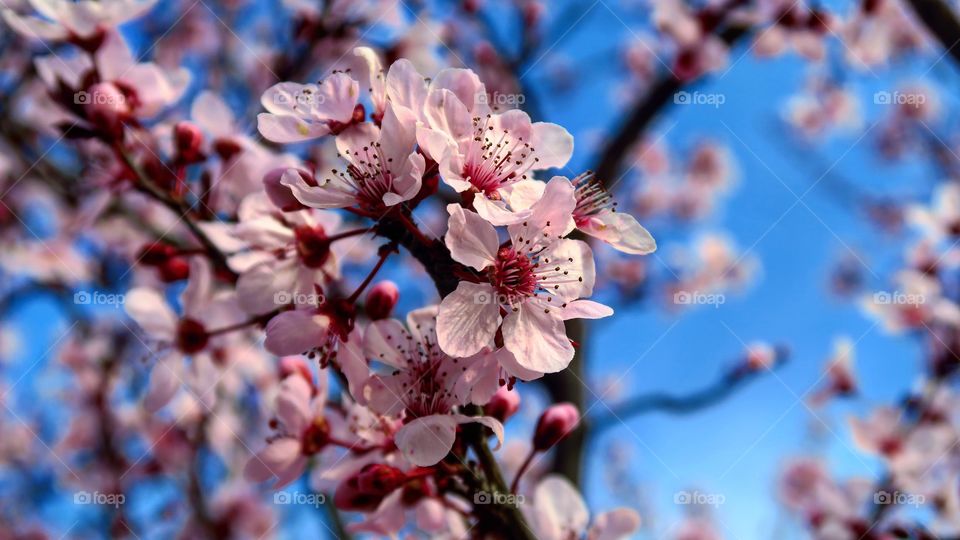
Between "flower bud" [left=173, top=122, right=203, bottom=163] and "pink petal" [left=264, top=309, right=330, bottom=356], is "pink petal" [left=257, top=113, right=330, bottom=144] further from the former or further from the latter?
"flower bud" [left=173, top=122, right=203, bottom=163]

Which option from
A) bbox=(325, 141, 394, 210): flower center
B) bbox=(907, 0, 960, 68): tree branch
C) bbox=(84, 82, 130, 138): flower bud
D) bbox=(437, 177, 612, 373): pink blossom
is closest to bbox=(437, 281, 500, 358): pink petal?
bbox=(437, 177, 612, 373): pink blossom

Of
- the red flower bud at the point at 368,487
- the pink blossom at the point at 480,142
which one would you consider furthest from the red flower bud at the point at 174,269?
the pink blossom at the point at 480,142

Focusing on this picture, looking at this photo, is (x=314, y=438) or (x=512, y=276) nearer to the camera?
(x=512, y=276)

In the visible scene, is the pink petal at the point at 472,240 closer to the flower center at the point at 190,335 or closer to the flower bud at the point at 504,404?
the flower bud at the point at 504,404

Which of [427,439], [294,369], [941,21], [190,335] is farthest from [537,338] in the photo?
[941,21]

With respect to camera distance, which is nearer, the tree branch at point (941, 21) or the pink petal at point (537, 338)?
the pink petal at point (537, 338)

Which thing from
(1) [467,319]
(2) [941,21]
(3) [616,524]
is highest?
(2) [941,21]

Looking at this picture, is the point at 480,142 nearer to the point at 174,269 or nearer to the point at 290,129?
the point at 290,129
